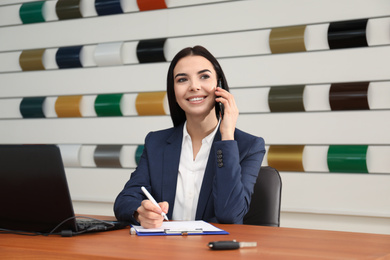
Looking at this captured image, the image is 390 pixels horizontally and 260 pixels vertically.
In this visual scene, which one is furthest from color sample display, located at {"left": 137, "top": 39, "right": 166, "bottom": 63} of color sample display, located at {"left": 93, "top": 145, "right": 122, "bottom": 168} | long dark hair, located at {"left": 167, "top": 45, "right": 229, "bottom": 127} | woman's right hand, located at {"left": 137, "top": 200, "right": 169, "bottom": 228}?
woman's right hand, located at {"left": 137, "top": 200, "right": 169, "bottom": 228}

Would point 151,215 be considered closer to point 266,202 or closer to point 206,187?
point 206,187

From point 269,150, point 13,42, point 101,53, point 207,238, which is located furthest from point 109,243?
point 13,42

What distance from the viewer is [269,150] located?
3.32m

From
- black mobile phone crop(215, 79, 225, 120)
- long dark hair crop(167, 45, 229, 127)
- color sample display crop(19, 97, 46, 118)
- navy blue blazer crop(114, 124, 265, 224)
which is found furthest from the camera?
color sample display crop(19, 97, 46, 118)

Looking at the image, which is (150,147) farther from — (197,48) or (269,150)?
(269,150)

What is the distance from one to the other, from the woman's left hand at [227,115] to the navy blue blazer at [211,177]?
0.06 meters

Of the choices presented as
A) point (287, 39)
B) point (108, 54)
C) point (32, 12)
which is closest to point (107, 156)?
point (108, 54)

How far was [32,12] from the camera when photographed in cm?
414

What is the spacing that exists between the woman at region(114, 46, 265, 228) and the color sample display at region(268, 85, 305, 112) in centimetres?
100

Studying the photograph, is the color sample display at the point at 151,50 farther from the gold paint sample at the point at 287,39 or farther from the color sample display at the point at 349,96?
the color sample display at the point at 349,96

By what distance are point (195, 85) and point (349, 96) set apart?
1250 mm

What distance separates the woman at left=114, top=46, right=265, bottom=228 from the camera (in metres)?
1.95

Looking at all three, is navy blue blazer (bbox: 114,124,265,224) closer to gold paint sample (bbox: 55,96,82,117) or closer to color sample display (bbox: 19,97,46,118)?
gold paint sample (bbox: 55,96,82,117)

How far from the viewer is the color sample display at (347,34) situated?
9.96 ft
